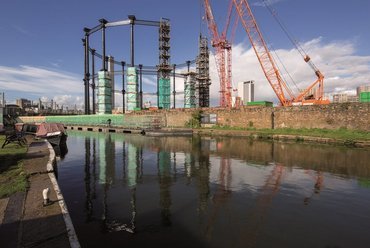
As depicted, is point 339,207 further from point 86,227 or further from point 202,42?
point 202,42

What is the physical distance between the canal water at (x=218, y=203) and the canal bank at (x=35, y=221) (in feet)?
3.68

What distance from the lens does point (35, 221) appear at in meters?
7.60

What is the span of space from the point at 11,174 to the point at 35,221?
6.68 meters

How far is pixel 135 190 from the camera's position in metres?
13.6

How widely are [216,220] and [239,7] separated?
203ft

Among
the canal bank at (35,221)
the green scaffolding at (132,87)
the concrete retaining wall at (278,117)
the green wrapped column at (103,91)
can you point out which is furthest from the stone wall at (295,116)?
Result: the canal bank at (35,221)

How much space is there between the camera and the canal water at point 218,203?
8.50 meters

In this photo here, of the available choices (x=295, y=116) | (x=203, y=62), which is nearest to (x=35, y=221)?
(x=295, y=116)

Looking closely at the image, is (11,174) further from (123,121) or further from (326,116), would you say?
(123,121)

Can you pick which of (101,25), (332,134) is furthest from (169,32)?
(332,134)

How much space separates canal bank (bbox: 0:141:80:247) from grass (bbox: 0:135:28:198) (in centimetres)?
40

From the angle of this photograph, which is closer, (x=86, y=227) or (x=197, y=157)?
(x=86, y=227)

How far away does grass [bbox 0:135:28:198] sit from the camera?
1042 cm

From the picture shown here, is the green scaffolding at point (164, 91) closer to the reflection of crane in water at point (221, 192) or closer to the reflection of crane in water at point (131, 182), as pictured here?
the reflection of crane in water at point (131, 182)
